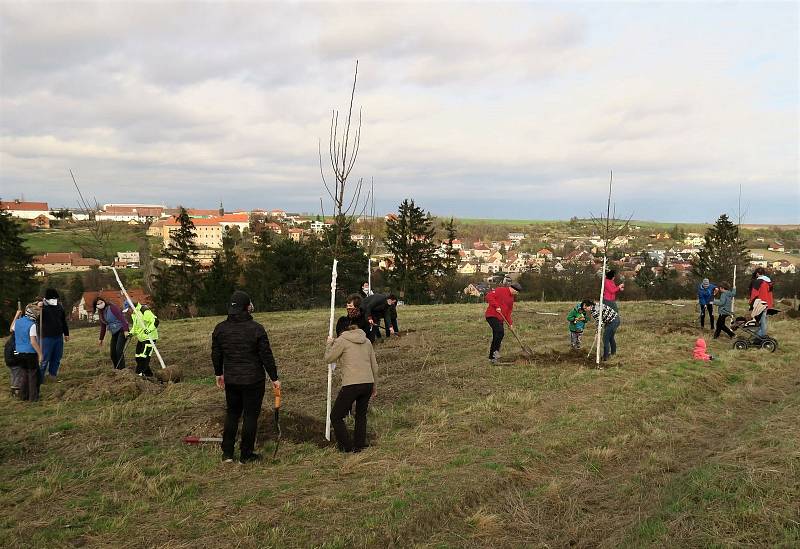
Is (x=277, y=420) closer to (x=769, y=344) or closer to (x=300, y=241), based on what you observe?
(x=769, y=344)

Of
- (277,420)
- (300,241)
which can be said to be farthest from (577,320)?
(300,241)

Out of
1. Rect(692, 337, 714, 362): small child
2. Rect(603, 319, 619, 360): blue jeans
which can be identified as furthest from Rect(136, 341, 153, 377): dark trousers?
Rect(692, 337, 714, 362): small child

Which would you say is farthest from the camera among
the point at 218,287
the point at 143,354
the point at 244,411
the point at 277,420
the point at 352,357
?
the point at 218,287

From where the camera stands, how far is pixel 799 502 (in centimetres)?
467

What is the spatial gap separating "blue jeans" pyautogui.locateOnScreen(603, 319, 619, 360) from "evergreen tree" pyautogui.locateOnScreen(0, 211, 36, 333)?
120ft

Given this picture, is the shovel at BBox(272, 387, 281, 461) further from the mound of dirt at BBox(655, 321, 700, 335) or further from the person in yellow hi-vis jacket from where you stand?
the mound of dirt at BBox(655, 321, 700, 335)

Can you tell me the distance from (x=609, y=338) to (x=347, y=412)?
25.4ft

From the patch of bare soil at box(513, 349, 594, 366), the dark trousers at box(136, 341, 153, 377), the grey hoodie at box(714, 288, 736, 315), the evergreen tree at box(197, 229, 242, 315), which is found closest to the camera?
the dark trousers at box(136, 341, 153, 377)

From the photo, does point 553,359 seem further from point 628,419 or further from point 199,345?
point 199,345

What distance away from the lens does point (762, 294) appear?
1295cm

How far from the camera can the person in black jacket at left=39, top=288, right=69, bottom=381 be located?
10.3 metres

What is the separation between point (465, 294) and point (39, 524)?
141ft

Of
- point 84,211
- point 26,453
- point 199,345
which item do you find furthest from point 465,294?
point 26,453

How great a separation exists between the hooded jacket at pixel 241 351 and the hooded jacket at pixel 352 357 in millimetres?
820
